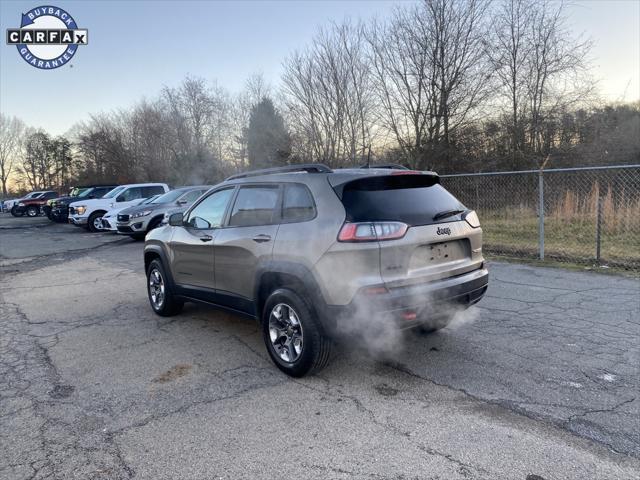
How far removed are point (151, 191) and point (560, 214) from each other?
50.7 ft

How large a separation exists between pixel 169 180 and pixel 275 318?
130 feet

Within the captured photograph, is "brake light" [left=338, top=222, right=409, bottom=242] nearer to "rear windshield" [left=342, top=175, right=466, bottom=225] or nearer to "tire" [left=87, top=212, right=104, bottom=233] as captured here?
"rear windshield" [left=342, top=175, right=466, bottom=225]

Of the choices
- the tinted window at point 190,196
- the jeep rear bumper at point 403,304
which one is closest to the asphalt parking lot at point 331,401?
the jeep rear bumper at point 403,304

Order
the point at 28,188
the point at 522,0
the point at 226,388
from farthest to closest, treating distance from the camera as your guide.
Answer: the point at 28,188
the point at 522,0
the point at 226,388

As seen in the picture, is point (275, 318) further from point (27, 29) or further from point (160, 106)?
point (160, 106)

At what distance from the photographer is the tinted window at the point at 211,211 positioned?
475 cm

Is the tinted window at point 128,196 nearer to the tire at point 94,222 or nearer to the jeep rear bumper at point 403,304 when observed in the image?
the tire at point 94,222

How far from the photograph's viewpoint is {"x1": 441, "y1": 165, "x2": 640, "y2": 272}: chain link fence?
8.67 m

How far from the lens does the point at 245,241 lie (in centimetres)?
420

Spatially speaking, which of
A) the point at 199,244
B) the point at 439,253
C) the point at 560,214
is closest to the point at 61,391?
the point at 199,244

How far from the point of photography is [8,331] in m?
5.57

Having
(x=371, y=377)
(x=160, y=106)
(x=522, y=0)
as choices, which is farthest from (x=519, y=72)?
(x=160, y=106)

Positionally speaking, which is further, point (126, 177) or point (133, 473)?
point (126, 177)

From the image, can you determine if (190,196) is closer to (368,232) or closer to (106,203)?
(106,203)
